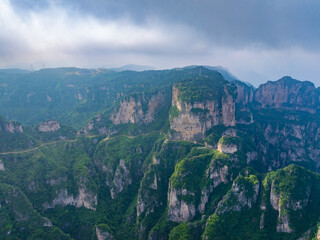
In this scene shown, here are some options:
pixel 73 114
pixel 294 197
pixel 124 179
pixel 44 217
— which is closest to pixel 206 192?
pixel 294 197

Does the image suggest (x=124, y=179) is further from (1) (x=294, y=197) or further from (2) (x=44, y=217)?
(1) (x=294, y=197)

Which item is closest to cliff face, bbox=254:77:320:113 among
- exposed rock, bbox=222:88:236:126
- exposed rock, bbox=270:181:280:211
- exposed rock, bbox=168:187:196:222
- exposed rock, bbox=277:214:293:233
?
exposed rock, bbox=222:88:236:126

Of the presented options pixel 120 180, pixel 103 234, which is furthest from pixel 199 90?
pixel 103 234

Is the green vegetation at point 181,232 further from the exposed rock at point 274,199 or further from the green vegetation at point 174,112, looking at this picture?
the green vegetation at point 174,112

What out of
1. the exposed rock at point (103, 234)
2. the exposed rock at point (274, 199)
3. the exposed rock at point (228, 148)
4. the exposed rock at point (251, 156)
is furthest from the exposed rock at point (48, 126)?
the exposed rock at point (274, 199)

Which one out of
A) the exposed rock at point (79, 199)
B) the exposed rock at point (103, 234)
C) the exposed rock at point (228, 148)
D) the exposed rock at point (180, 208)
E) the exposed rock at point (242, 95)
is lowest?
the exposed rock at point (103, 234)

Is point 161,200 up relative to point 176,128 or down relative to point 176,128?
down
